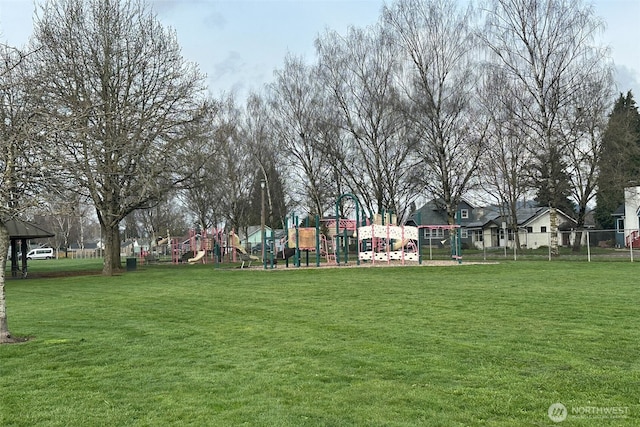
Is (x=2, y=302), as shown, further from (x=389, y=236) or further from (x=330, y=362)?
(x=389, y=236)

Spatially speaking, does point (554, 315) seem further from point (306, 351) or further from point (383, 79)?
point (383, 79)

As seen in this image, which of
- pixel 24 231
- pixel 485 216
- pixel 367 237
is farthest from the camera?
pixel 485 216

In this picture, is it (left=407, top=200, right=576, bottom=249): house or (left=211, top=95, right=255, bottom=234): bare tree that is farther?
(left=407, top=200, right=576, bottom=249): house

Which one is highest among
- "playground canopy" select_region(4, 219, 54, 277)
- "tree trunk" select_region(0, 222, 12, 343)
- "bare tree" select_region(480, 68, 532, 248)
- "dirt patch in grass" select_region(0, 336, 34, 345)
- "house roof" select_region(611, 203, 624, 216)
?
"bare tree" select_region(480, 68, 532, 248)

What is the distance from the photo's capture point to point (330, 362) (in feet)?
22.6

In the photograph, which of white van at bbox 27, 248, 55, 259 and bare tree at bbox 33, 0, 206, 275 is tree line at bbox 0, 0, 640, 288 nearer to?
bare tree at bbox 33, 0, 206, 275

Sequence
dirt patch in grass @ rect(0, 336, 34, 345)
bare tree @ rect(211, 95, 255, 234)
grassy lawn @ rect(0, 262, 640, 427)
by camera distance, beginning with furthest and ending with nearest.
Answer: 1. bare tree @ rect(211, 95, 255, 234)
2. dirt patch in grass @ rect(0, 336, 34, 345)
3. grassy lawn @ rect(0, 262, 640, 427)

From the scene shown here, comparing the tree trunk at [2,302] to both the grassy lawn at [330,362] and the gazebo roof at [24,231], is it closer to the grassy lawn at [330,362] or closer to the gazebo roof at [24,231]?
the grassy lawn at [330,362]

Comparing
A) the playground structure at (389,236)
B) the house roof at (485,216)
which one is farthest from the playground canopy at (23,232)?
the house roof at (485,216)

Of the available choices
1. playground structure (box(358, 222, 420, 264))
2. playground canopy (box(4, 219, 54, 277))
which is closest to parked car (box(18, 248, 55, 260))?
playground canopy (box(4, 219, 54, 277))

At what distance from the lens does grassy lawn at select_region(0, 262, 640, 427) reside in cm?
504

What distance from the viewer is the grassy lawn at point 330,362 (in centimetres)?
504

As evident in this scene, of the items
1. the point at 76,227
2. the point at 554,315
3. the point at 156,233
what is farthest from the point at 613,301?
the point at 76,227

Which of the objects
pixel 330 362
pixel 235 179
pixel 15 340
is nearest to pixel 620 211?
pixel 235 179
